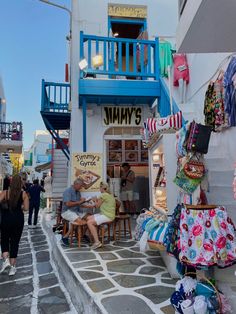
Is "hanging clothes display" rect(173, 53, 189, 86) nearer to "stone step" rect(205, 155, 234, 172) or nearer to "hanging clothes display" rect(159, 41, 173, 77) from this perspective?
"hanging clothes display" rect(159, 41, 173, 77)

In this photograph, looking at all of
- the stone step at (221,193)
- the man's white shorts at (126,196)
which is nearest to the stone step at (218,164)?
the stone step at (221,193)

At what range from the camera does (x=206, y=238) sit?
2.71m

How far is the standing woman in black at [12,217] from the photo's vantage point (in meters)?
4.98

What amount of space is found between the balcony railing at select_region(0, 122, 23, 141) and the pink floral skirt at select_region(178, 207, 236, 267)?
13792 mm

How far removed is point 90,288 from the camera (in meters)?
3.65

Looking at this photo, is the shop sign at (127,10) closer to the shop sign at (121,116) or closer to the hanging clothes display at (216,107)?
the shop sign at (121,116)

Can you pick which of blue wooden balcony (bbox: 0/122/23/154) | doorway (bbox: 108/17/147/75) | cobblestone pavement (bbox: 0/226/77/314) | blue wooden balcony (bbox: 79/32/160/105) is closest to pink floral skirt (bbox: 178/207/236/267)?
cobblestone pavement (bbox: 0/226/77/314)

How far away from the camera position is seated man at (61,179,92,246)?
612 centimetres

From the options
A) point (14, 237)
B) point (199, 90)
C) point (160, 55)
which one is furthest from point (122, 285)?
point (160, 55)

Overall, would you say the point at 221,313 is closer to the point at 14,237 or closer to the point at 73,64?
the point at 14,237

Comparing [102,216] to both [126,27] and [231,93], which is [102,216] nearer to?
[231,93]

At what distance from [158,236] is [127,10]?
277 inches

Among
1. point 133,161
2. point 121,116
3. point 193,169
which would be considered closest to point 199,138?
point 193,169

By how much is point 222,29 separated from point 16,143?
1401cm
